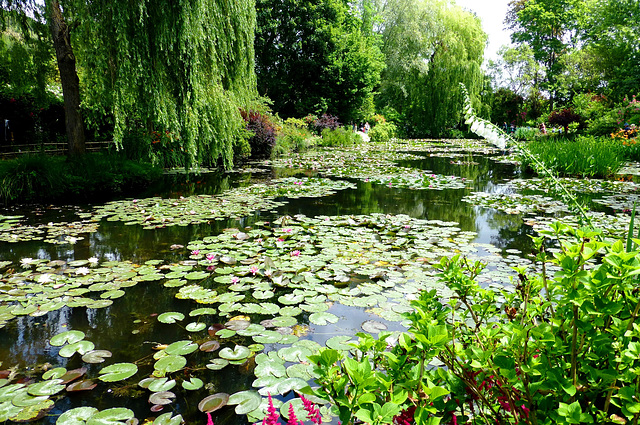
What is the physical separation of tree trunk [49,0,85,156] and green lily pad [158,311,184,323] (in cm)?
563

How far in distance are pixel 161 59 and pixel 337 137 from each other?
12.8 metres

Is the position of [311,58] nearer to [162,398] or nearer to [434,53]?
[434,53]

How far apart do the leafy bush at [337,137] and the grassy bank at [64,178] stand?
11392 millimetres

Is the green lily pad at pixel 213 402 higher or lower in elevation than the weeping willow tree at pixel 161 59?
lower

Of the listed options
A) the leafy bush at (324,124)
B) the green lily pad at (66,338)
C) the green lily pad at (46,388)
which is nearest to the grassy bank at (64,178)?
the green lily pad at (66,338)

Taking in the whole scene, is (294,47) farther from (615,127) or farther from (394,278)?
(394,278)

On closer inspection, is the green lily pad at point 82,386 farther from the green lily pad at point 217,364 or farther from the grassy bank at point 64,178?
the grassy bank at point 64,178

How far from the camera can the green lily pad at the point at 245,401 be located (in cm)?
151

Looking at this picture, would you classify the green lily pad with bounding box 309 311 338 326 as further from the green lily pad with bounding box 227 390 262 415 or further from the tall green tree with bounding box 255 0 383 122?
the tall green tree with bounding box 255 0 383 122

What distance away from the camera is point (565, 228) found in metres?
1.03

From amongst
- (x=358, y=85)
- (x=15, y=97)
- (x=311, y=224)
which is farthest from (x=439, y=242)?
(x=358, y=85)

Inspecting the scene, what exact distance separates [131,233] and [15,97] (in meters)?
8.63

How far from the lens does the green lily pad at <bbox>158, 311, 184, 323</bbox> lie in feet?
7.30

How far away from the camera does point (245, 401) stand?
5.13 ft
